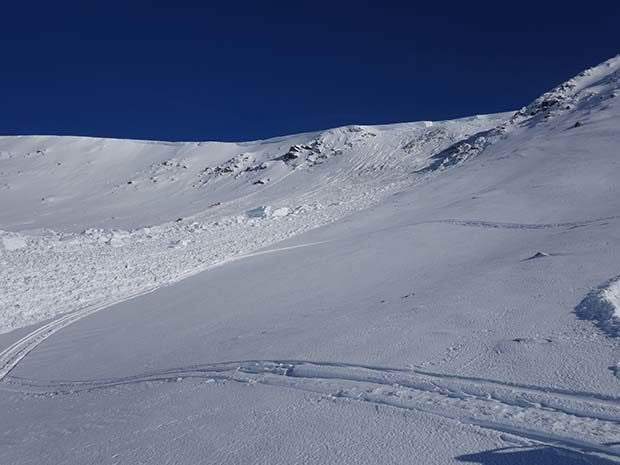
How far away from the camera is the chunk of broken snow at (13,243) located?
2035 centimetres

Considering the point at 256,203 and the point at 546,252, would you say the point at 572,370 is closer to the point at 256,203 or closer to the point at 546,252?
the point at 546,252

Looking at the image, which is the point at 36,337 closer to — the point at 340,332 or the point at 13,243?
the point at 340,332

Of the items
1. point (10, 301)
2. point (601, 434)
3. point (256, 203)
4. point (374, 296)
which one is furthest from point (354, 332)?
point (256, 203)

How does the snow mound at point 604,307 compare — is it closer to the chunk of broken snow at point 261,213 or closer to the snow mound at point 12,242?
the chunk of broken snow at point 261,213

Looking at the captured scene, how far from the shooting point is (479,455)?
3635 mm

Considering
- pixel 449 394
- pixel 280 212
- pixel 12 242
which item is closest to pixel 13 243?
pixel 12 242

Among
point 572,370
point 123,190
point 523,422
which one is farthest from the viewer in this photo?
point 123,190

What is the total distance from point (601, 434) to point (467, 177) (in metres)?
24.4

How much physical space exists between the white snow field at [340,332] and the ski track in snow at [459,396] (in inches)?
0.9

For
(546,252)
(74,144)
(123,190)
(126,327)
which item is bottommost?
(546,252)

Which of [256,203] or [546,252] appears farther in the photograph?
[256,203]

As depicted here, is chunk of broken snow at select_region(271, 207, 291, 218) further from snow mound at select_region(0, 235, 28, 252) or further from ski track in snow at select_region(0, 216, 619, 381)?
snow mound at select_region(0, 235, 28, 252)

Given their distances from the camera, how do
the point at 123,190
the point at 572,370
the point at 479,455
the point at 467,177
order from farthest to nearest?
the point at 123,190 → the point at 467,177 → the point at 572,370 → the point at 479,455

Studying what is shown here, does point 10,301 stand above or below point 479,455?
above
